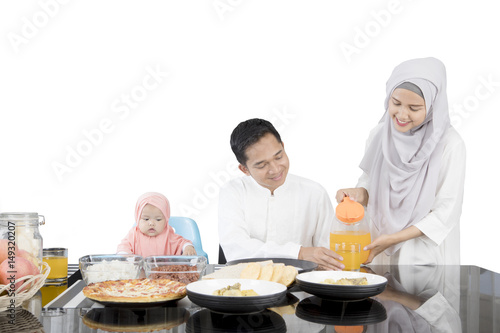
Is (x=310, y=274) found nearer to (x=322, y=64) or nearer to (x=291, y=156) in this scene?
(x=291, y=156)

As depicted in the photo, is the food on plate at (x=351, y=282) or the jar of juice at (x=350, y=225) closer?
the food on plate at (x=351, y=282)

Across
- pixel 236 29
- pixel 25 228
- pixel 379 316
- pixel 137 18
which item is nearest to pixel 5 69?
pixel 137 18

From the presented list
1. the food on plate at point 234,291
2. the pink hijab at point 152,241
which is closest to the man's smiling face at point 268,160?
the pink hijab at point 152,241

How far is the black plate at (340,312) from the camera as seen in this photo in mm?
1392

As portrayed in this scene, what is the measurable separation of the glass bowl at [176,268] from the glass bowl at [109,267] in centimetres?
4

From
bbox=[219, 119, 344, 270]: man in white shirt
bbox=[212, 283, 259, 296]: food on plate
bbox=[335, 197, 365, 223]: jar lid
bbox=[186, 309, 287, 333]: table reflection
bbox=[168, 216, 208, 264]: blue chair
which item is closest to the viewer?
bbox=[186, 309, 287, 333]: table reflection

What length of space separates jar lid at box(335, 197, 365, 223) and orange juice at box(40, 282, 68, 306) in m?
1.05

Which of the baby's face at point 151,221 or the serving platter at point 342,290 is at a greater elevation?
the baby's face at point 151,221

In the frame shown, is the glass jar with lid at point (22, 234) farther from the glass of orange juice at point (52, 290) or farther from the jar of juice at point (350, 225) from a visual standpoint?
the jar of juice at point (350, 225)

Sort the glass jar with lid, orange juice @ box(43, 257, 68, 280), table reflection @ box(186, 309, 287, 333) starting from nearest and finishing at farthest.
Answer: table reflection @ box(186, 309, 287, 333) < the glass jar with lid < orange juice @ box(43, 257, 68, 280)

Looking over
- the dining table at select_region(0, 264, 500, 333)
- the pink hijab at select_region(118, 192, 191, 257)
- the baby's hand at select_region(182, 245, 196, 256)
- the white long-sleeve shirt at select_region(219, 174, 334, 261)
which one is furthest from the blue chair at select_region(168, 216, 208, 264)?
the dining table at select_region(0, 264, 500, 333)

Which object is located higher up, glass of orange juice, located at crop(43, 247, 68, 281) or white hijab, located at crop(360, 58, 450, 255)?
white hijab, located at crop(360, 58, 450, 255)

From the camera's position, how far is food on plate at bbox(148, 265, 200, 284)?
169 centimetres

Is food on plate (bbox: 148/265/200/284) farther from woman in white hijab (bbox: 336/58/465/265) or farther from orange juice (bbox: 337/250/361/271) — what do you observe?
woman in white hijab (bbox: 336/58/465/265)
